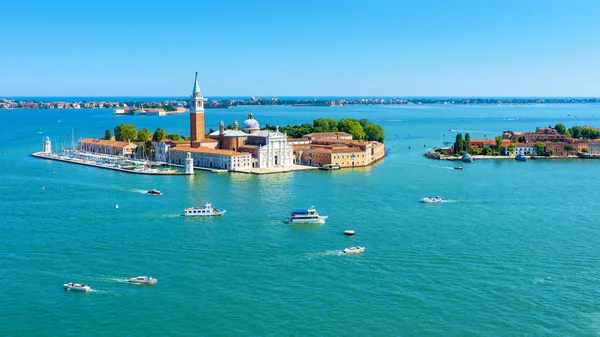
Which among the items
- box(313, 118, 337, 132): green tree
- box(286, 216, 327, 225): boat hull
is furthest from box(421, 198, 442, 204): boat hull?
box(313, 118, 337, 132): green tree

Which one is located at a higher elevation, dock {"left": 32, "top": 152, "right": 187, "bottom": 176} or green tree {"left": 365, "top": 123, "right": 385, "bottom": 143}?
green tree {"left": 365, "top": 123, "right": 385, "bottom": 143}

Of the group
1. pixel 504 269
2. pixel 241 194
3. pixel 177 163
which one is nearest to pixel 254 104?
pixel 177 163

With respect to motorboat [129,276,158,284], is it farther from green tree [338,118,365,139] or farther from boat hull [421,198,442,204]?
green tree [338,118,365,139]

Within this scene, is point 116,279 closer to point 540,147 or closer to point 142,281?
point 142,281

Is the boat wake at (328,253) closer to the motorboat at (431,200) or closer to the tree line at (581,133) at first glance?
the motorboat at (431,200)

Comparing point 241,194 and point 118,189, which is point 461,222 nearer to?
point 241,194

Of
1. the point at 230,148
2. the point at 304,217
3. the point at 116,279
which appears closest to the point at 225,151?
the point at 230,148
